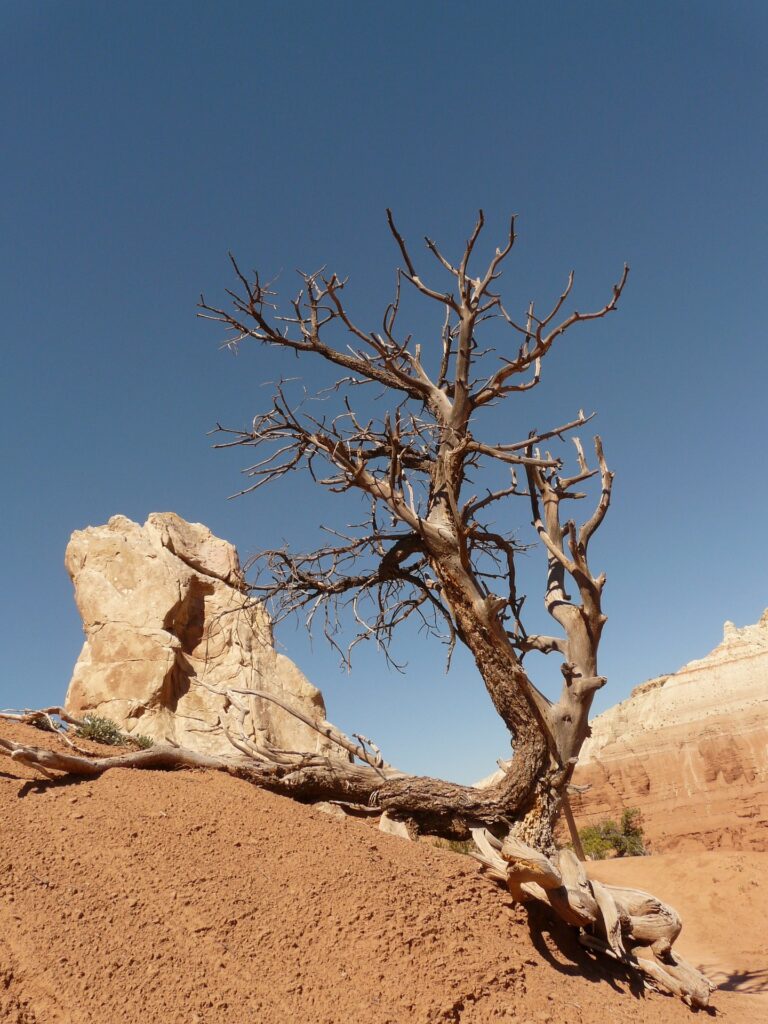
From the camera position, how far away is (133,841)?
4.85 m

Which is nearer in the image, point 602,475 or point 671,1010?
point 671,1010

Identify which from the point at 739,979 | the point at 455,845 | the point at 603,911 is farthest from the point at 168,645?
the point at 603,911

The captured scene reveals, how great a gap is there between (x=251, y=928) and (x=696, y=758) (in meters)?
53.9

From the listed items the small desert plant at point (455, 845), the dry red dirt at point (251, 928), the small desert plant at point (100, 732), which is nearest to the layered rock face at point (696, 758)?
the small desert plant at point (455, 845)

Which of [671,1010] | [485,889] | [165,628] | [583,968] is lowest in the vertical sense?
[671,1010]

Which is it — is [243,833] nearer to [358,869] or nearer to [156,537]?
[358,869]

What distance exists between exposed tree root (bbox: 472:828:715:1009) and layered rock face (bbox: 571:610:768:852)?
1635 inches

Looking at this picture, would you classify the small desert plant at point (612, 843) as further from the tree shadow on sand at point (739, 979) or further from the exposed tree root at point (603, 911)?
the exposed tree root at point (603, 911)

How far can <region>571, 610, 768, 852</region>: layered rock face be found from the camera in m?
46.2

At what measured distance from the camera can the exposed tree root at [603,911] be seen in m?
4.79

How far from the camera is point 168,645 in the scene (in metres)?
17.4

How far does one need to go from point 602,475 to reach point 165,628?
45.7ft

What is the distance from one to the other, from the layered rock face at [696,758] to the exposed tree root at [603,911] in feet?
136

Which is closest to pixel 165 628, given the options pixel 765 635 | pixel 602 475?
pixel 602 475
